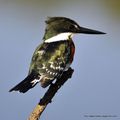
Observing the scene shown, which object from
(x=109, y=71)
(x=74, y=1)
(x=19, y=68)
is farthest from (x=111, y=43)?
(x=19, y=68)

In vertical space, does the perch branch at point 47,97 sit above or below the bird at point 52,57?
below

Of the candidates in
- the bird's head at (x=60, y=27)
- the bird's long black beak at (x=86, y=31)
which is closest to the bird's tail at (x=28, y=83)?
the bird's head at (x=60, y=27)

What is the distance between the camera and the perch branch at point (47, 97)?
1753 millimetres

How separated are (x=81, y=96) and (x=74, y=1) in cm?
42

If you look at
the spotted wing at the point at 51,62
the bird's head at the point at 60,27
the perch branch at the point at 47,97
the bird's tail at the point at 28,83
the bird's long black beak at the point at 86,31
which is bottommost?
the perch branch at the point at 47,97

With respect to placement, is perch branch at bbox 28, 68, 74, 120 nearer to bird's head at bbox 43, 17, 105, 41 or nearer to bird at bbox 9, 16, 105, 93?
bird at bbox 9, 16, 105, 93

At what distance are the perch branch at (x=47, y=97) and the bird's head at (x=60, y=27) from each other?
153 mm

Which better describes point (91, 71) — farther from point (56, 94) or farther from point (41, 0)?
point (41, 0)

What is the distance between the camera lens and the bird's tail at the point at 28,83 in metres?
1.71

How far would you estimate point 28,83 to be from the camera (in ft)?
5.62

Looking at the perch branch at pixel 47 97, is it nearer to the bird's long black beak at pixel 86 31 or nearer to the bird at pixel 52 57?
the bird at pixel 52 57

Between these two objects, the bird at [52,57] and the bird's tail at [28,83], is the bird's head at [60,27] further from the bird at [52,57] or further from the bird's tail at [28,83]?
the bird's tail at [28,83]

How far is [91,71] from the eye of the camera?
1864mm

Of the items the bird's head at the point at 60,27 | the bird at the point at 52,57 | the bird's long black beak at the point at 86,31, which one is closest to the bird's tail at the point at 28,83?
the bird at the point at 52,57
